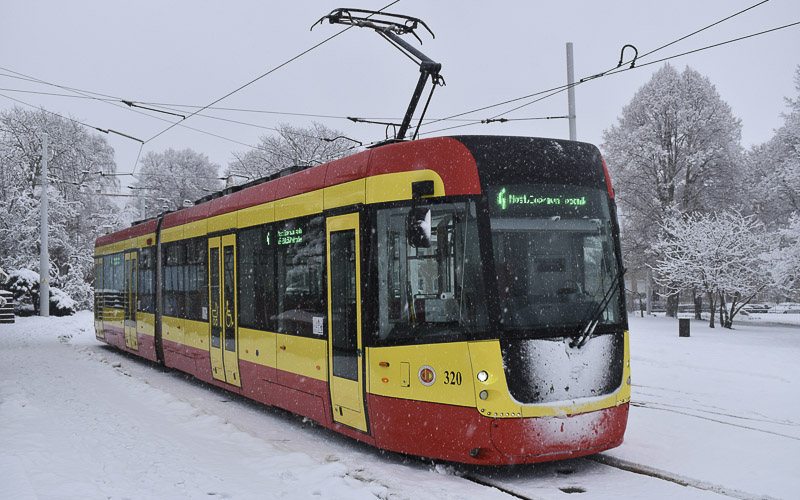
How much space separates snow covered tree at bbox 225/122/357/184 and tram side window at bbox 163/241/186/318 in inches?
949

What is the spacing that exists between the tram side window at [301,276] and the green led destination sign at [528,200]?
240cm

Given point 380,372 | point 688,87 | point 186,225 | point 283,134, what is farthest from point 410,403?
point 283,134

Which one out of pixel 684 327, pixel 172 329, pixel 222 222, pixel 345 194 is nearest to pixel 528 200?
pixel 345 194

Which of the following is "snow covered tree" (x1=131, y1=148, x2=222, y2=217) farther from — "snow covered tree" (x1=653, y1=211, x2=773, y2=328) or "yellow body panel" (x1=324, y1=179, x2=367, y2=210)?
"yellow body panel" (x1=324, y1=179, x2=367, y2=210)

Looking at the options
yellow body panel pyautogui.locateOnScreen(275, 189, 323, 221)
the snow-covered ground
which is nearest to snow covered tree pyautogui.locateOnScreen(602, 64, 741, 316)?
the snow-covered ground

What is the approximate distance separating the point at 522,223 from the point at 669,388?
681 cm

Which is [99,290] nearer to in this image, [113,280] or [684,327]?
[113,280]

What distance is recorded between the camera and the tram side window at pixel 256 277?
9.48m

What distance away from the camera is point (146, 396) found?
1109 centimetres

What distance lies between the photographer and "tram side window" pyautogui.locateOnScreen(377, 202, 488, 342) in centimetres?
641

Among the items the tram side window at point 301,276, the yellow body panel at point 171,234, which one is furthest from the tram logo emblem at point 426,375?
the yellow body panel at point 171,234

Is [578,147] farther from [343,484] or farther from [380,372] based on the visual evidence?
[343,484]

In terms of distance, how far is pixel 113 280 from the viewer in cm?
1848

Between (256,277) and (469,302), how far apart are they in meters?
4.34
